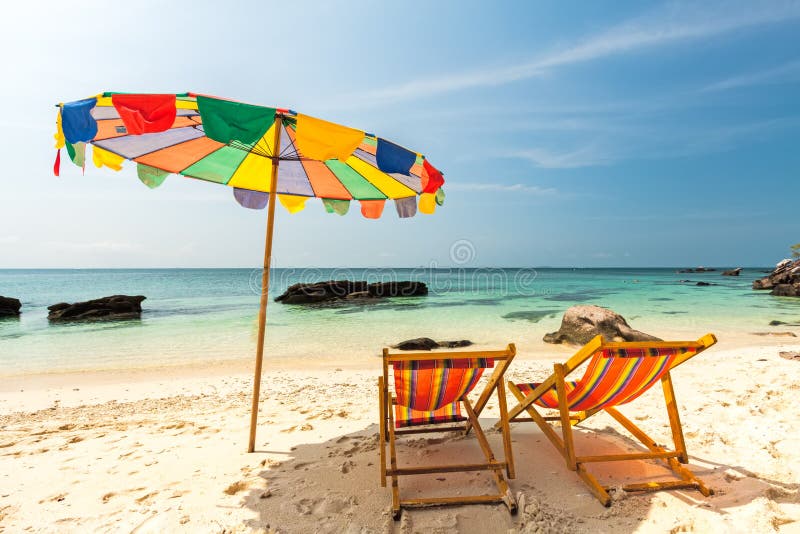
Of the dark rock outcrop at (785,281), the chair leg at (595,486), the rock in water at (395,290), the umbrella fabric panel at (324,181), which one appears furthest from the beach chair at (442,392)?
the dark rock outcrop at (785,281)

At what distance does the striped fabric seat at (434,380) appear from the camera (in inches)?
97.3

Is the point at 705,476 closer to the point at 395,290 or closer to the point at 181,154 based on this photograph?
the point at 181,154

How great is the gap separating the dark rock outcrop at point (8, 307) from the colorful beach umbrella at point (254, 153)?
19466mm

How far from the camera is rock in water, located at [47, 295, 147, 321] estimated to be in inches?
587

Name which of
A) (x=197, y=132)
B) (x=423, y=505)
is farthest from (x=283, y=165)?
(x=423, y=505)

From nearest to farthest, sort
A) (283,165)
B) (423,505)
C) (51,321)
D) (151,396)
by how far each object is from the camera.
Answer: (423,505) < (283,165) < (151,396) < (51,321)

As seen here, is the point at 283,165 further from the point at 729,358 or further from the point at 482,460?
the point at 729,358

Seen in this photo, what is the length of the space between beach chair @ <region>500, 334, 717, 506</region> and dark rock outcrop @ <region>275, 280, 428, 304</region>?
1921 cm

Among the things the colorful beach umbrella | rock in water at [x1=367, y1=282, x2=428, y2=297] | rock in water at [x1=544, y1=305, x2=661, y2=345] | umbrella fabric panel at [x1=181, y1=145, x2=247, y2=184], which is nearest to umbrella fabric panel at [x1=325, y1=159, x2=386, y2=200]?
the colorful beach umbrella

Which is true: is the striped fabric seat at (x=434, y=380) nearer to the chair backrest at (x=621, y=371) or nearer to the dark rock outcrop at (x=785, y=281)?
the chair backrest at (x=621, y=371)

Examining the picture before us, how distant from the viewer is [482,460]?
3014 millimetres

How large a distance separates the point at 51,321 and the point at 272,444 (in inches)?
642

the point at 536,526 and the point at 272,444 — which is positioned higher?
the point at 536,526

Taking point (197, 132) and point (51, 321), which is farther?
point (51, 321)
